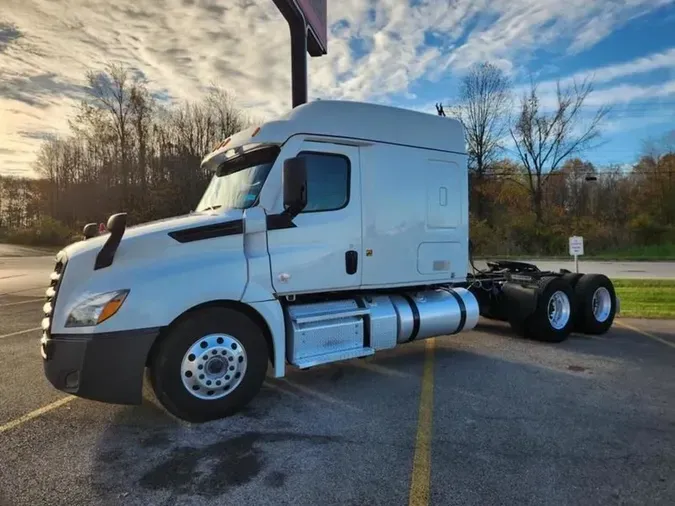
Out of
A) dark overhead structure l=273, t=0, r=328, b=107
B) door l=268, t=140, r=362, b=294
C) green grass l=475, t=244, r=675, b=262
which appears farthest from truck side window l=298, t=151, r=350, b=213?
green grass l=475, t=244, r=675, b=262

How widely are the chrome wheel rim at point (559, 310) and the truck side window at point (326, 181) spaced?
436cm

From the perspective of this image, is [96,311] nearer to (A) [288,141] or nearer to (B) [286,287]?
(B) [286,287]

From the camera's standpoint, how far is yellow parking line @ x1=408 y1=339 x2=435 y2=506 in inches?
126

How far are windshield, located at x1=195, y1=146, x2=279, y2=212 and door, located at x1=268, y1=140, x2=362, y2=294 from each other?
31 cm

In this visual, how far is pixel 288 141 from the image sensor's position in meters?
5.23

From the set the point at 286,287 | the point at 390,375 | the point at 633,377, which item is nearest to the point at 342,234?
the point at 286,287

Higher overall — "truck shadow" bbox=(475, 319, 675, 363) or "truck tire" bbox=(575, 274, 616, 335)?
"truck tire" bbox=(575, 274, 616, 335)

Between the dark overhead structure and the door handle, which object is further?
the dark overhead structure

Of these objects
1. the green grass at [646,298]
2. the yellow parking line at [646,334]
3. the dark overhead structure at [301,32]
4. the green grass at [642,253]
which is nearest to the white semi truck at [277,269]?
the yellow parking line at [646,334]

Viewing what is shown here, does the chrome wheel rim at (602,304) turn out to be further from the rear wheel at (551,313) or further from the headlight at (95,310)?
the headlight at (95,310)

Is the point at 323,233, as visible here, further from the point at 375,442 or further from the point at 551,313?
the point at 551,313

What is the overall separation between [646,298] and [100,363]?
43.8ft

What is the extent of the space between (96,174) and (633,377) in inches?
1845

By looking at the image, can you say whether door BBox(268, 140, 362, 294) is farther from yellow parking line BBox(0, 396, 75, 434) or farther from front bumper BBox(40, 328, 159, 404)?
yellow parking line BBox(0, 396, 75, 434)
